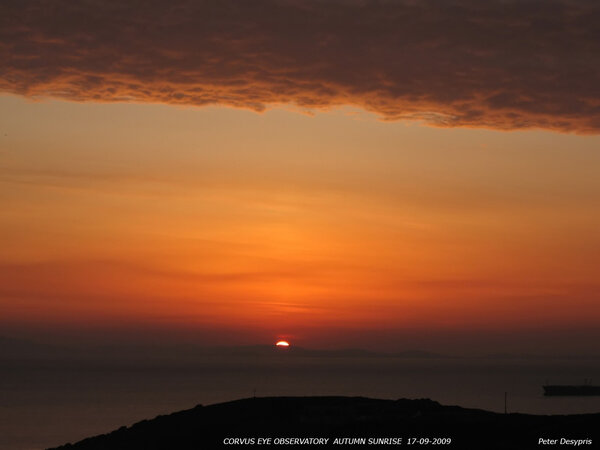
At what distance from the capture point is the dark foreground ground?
30.0 meters

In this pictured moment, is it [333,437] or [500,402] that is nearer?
[333,437]

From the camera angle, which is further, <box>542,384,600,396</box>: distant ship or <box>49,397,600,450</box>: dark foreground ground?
<box>542,384,600,396</box>: distant ship

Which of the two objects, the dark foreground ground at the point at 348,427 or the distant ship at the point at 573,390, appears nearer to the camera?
the dark foreground ground at the point at 348,427

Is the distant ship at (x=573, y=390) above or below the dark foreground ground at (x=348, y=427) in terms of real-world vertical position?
above

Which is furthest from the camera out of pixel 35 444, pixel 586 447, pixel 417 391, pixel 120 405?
pixel 417 391

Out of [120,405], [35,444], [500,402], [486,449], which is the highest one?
[500,402]

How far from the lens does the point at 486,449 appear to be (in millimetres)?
28500

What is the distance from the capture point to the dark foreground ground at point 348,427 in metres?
30.0

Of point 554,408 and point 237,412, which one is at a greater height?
point 554,408

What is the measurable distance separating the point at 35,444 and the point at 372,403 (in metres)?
60.7

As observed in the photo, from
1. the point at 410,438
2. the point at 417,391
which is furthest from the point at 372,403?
the point at 417,391

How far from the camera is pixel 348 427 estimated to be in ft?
110

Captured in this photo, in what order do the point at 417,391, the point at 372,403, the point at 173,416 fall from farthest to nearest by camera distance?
the point at 417,391, the point at 173,416, the point at 372,403

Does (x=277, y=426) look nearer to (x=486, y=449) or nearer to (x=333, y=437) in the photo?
(x=333, y=437)
